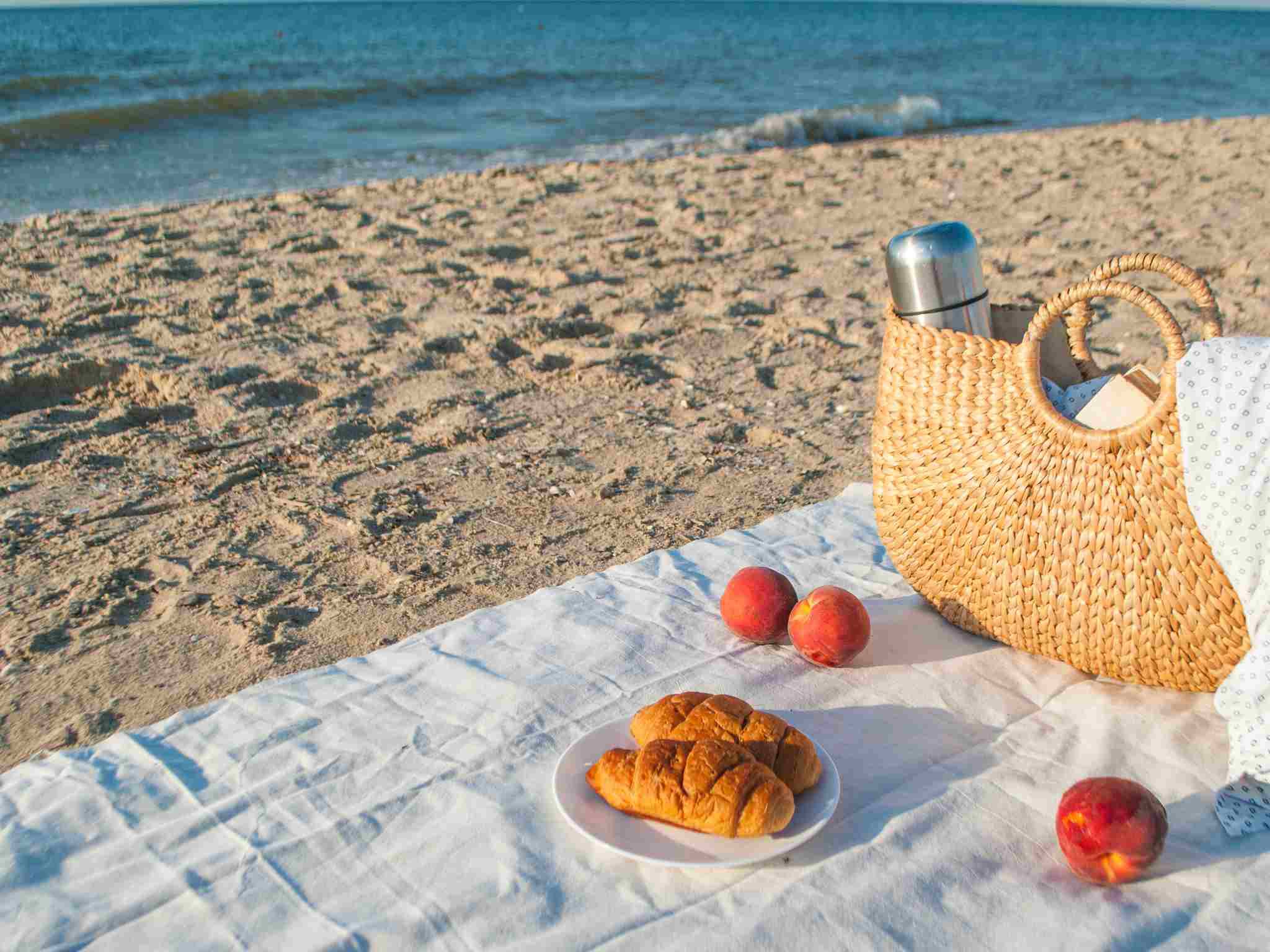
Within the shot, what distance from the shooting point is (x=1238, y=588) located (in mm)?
1417

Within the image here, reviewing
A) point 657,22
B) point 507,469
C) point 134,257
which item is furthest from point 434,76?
point 657,22

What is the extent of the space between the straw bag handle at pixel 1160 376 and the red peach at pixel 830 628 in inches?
16.9

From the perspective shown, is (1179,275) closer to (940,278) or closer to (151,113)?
(940,278)

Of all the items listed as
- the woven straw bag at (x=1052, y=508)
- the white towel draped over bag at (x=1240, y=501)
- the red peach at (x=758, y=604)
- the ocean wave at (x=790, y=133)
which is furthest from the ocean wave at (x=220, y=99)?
the white towel draped over bag at (x=1240, y=501)

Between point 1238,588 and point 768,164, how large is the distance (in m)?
7.08

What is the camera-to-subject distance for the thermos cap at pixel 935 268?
176cm

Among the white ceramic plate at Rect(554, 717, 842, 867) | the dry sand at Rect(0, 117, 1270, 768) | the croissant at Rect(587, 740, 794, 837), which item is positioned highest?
the croissant at Rect(587, 740, 794, 837)

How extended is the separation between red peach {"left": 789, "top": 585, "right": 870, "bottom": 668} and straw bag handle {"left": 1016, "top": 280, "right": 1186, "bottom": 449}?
1.41 ft

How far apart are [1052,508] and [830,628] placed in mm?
391

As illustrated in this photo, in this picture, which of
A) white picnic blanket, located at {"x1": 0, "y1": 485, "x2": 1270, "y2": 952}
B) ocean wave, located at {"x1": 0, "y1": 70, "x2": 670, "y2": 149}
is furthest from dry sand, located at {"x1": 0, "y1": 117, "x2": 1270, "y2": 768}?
ocean wave, located at {"x1": 0, "y1": 70, "x2": 670, "y2": 149}

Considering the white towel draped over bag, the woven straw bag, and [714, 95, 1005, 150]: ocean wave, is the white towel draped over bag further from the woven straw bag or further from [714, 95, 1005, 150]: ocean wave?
[714, 95, 1005, 150]: ocean wave

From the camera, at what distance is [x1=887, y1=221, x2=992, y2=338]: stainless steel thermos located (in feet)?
5.79

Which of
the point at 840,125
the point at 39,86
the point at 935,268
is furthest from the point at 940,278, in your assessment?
the point at 39,86

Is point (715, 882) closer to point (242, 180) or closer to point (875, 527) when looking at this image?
point (875, 527)
